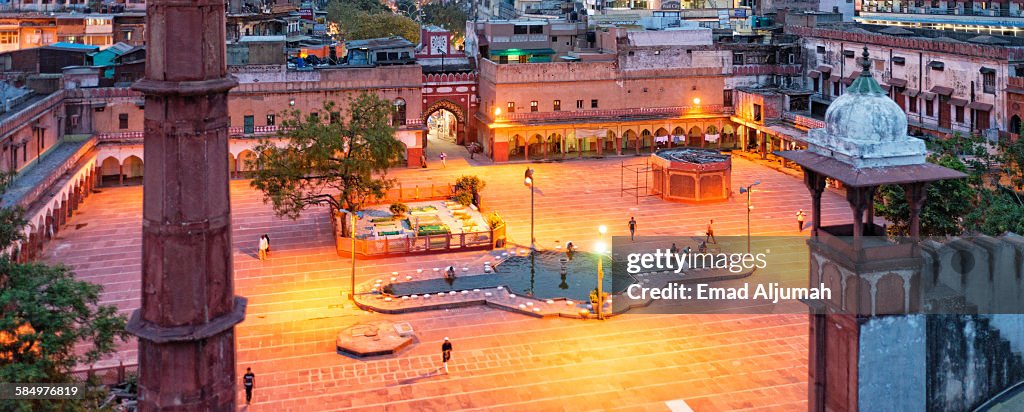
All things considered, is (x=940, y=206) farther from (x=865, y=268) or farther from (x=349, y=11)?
(x=349, y=11)

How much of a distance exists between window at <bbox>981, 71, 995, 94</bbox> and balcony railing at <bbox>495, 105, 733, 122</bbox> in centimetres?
1638

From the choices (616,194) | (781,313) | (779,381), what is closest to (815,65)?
(616,194)

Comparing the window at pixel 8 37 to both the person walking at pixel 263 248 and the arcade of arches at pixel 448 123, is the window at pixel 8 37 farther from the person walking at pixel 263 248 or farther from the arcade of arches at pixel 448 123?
the person walking at pixel 263 248

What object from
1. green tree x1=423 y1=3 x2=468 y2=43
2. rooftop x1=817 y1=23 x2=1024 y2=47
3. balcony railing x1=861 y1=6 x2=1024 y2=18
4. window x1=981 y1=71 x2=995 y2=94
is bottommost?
window x1=981 y1=71 x2=995 y2=94

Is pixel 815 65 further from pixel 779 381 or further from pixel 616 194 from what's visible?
pixel 779 381

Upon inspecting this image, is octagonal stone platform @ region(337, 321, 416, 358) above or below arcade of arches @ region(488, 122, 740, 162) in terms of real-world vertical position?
below

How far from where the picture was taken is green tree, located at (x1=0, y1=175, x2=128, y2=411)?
43.8ft

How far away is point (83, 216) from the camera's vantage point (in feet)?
129

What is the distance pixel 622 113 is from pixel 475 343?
104 feet

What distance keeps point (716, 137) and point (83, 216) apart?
33.0 metres

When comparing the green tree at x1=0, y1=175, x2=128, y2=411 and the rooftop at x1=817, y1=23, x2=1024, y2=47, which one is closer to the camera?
the green tree at x1=0, y1=175, x2=128, y2=411

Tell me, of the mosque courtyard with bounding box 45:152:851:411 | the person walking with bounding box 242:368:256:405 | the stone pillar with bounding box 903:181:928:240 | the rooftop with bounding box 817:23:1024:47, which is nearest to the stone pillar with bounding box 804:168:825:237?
the stone pillar with bounding box 903:181:928:240

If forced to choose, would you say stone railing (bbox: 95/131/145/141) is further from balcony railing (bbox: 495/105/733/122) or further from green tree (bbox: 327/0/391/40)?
green tree (bbox: 327/0/391/40)

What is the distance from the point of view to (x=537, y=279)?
A: 1220 inches
